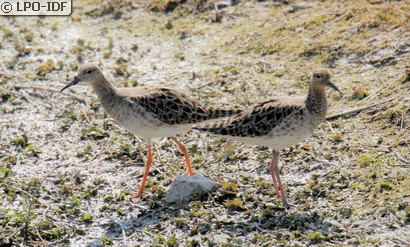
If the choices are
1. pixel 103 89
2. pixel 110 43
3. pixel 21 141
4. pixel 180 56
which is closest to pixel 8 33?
pixel 110 43

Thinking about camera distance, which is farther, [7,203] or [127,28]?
[127,28]

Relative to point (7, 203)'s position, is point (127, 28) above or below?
above

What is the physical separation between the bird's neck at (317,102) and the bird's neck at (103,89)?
2777 mm

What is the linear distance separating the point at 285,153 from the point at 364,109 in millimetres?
1468

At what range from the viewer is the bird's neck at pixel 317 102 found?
33.0 ft

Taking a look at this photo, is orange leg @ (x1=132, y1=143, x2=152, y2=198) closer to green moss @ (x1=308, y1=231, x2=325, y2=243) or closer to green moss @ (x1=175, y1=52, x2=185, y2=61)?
green moss @ (x1=308, y1=231, x2=325, y2=243)

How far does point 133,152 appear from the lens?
38.8 ft

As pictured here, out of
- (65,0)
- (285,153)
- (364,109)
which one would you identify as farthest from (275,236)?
(65,0)

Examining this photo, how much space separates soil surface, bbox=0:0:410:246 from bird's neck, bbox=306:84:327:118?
931 millimetres

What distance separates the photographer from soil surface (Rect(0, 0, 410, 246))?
9672 mm

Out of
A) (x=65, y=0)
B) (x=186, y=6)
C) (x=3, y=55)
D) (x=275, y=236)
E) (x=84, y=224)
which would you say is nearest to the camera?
(x=275, y=236)

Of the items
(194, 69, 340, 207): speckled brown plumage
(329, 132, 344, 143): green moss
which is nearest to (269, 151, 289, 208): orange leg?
(194, 69, 340, 207): speckled brown plumage

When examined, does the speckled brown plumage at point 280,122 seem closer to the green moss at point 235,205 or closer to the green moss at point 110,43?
the green moss at point 235,205

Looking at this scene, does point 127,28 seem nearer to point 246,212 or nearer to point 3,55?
point 3,55
